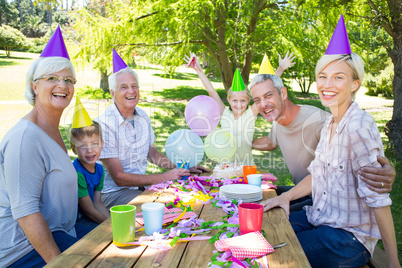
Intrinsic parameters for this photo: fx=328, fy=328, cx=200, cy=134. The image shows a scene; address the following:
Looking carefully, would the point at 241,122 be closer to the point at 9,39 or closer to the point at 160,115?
the point at 160,115

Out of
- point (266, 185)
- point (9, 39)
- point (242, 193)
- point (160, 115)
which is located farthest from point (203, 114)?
point (9, 39)

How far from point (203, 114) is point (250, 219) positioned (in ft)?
7.31

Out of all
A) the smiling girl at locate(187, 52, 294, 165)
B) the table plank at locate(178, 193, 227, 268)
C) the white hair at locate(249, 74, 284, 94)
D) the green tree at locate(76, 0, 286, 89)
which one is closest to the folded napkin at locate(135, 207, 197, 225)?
the table plank at locate(178, 193, 227, 268)

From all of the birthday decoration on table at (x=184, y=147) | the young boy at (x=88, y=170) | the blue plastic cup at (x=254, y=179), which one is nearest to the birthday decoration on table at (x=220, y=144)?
the birthday decoration on table at (x=184, y=147)

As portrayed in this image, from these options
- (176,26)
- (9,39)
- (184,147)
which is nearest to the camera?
(184,147)

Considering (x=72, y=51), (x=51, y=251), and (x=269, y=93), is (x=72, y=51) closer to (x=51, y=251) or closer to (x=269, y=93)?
(x=269, y=93)

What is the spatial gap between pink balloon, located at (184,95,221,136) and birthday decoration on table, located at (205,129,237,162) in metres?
0.40

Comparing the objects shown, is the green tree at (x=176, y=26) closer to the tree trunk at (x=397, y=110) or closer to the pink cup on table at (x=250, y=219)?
the tree trunk at (x=397, y=110)

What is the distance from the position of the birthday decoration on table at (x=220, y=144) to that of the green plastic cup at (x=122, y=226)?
1.82 m

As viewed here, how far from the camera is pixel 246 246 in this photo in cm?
152

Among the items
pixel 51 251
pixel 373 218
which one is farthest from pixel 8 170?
pixel 373 218

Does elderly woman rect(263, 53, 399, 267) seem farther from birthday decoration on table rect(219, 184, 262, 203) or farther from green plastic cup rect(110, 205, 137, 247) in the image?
green plastic cup rect(110, 205, 137, 247)

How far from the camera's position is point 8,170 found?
1935 mm

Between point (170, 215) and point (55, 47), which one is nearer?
point (170, 215)
